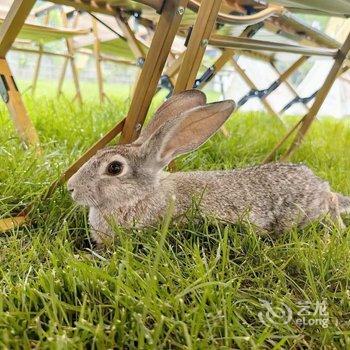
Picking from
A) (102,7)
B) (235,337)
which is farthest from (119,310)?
(102,7)

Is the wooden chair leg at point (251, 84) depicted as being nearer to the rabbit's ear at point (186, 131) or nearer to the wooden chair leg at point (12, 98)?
the wooden chair leg at point (12, 98)

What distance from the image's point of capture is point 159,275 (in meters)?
1.49

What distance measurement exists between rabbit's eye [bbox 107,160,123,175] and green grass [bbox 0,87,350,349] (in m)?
0.22

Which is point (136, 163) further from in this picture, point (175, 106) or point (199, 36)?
point (199, 36)

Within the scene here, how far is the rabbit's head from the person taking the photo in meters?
1.87

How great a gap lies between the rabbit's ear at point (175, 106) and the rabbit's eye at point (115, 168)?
15 centimetres

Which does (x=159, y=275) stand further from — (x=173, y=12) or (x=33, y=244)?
(x=173, y=12)

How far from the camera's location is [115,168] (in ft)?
6.44

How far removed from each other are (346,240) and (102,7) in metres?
2.08

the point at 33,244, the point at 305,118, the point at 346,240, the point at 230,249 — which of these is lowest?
the point at 33,244
